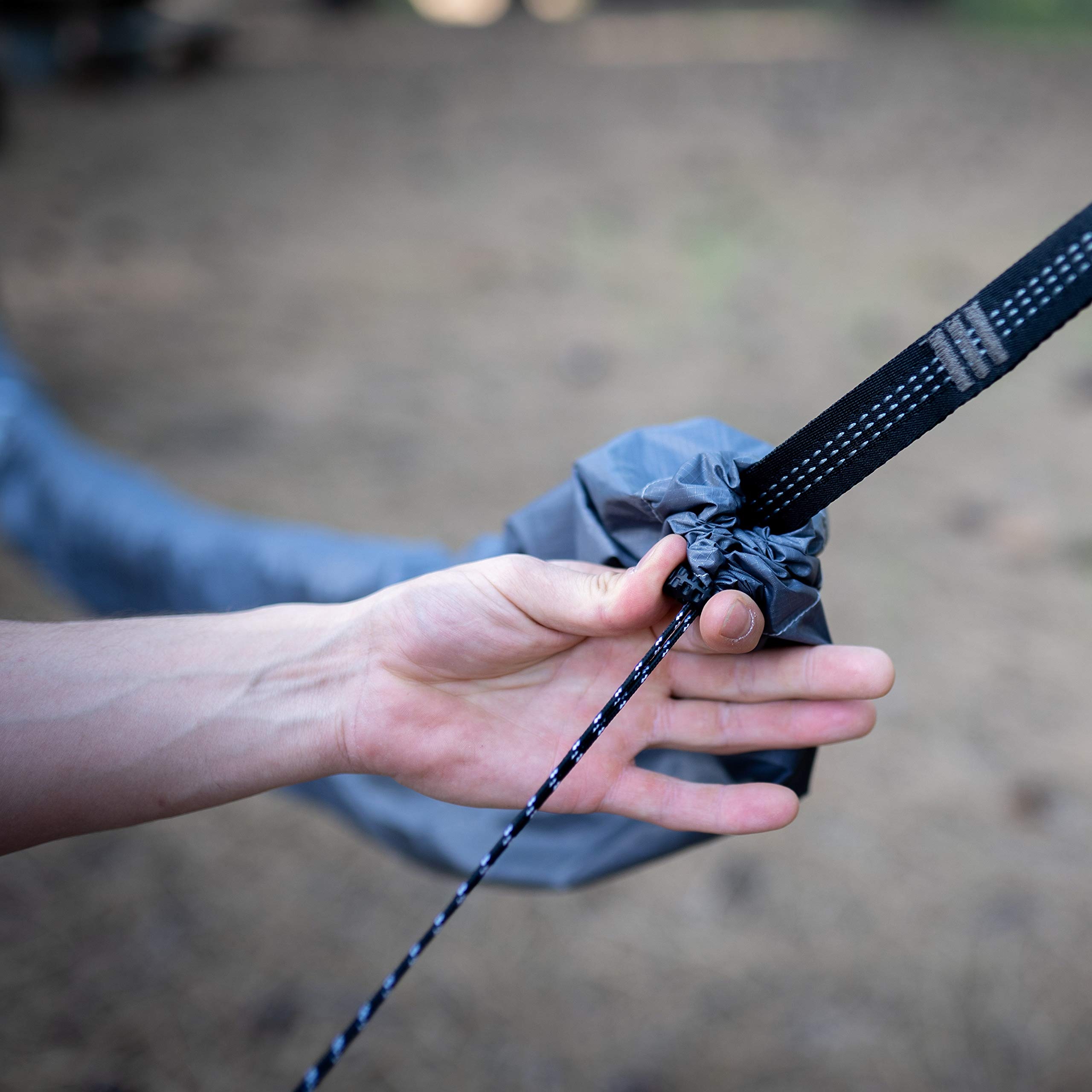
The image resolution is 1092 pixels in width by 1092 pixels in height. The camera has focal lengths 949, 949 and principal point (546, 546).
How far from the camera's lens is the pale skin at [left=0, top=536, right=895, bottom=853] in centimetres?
127

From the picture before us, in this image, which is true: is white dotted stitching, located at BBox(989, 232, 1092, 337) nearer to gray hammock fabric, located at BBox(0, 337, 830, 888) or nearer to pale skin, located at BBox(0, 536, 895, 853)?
gray hammock fabric, located at BBox(0, 337, 830, 888)

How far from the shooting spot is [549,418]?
3965mm

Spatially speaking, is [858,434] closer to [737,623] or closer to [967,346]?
[967,346]

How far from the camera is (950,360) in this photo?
1100 mm

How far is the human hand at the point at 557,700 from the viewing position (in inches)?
50.1

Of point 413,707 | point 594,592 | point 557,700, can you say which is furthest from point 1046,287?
point 413,707

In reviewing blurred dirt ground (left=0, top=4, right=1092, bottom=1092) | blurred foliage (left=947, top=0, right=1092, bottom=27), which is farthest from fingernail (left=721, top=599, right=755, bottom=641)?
blurred foliage (left=947, top=0, right=1092, bottom=27)

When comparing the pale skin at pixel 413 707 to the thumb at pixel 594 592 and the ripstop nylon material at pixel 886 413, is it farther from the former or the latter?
the ripstop nylon material at pixel 886 413

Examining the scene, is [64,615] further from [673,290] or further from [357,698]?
[673,290]

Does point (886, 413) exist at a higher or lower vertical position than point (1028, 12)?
lower

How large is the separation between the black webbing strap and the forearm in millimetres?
643

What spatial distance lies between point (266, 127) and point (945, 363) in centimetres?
691

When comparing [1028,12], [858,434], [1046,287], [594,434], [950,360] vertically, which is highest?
[1028,12]

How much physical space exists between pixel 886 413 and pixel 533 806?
2.10ft
